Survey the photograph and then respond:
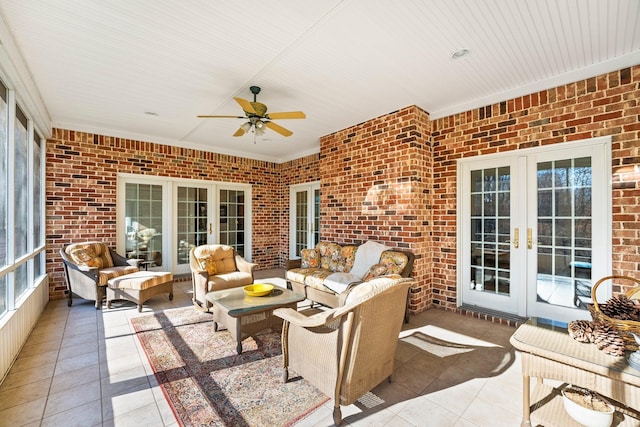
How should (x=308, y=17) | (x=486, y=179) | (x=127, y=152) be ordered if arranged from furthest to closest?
(x=127, y=152) < (x=486, y=179) < (x=308, y=17)

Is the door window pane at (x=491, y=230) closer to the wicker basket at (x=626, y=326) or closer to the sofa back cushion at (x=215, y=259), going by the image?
the wicker basket at (x=626, y=326)

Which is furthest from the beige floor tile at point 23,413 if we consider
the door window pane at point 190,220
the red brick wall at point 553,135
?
the red brick wall at point 553,135

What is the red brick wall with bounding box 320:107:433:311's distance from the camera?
3.97m

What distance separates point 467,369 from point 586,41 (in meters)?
3.09

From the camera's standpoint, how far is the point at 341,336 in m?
1.83

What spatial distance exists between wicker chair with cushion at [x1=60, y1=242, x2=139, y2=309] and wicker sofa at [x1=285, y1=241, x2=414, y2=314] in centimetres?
265

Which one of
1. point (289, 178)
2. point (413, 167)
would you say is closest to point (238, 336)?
point (413, 167)

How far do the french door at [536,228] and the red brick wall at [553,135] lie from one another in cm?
11

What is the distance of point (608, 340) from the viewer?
5.30 ft

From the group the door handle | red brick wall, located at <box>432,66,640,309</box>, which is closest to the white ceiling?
red brick wall, located at <box>432,66,640,309</box>

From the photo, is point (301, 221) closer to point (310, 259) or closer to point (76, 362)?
point (310, 259)

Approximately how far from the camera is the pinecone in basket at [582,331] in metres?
1.72

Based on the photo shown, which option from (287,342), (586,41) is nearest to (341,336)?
(287,342)

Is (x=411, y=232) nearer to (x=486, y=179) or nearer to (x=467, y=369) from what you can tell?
(x=486, y=179)
